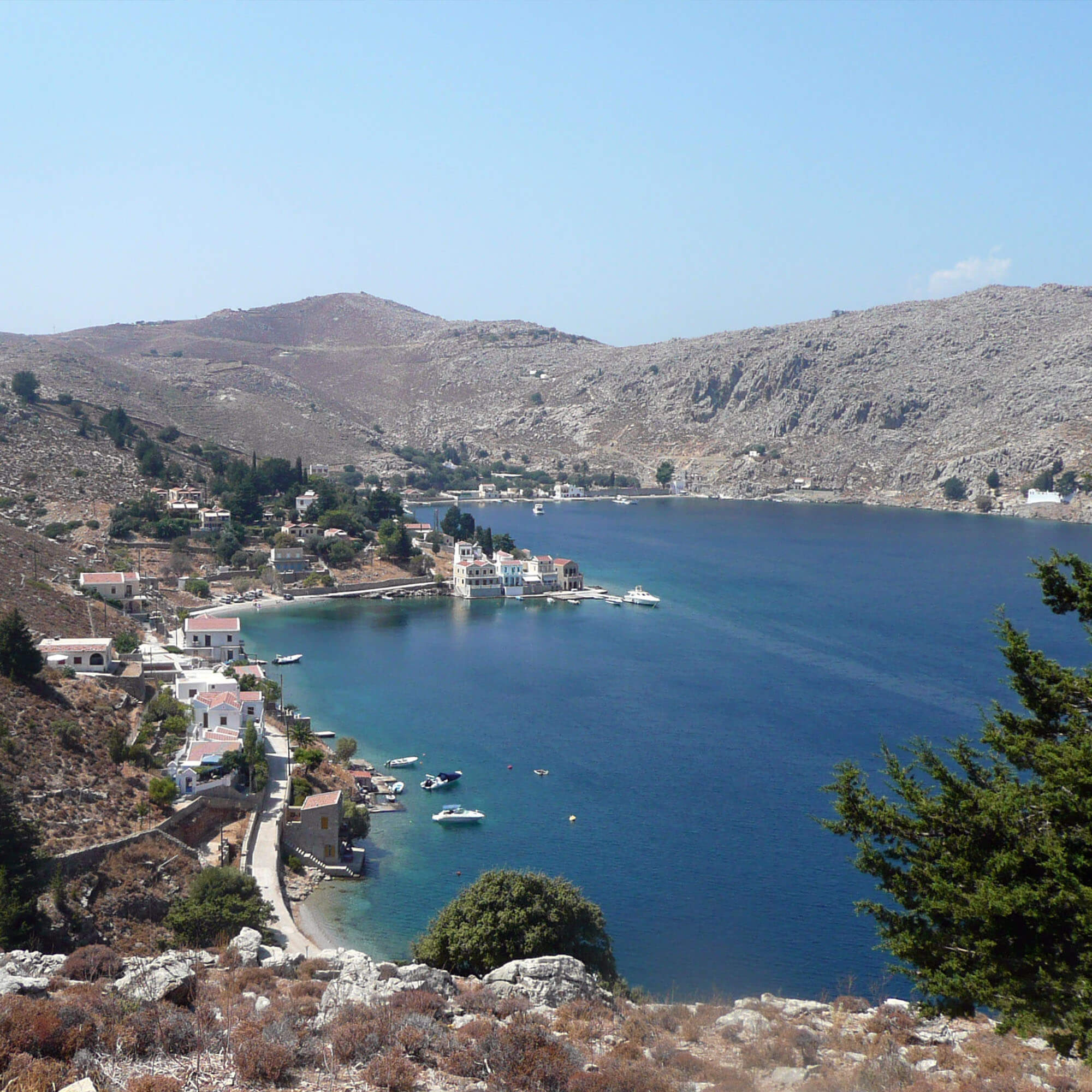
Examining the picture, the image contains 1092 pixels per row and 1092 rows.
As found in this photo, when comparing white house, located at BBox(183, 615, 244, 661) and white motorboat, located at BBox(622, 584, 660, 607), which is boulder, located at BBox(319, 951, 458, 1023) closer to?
white house, located at BBox(183, 615, 244, 661)

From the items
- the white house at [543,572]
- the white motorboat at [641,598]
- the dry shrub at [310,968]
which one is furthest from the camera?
the white house at [543,572]

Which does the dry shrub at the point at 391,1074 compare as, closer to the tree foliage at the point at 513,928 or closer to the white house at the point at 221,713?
the tree foliage at the point at 513,928

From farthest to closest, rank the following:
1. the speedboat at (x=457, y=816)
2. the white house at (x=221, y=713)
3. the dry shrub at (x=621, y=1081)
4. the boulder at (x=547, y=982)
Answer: the white house at (x=221, y=713), the speedboat at (x=457, y=816), the boulder at (x=547, y=982), the dry shrub at (x=621, y=1081)

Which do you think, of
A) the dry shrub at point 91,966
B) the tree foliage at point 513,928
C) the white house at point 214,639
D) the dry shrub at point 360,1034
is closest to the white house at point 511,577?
the white house at point 214,639

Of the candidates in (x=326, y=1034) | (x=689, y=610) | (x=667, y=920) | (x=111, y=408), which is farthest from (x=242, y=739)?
(x=111, y=408)

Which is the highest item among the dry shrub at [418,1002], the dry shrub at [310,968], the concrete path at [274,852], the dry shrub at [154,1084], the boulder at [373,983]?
the dry shrub at [154,1084]

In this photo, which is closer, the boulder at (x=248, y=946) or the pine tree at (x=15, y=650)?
the boulder at (x=248, y=946)

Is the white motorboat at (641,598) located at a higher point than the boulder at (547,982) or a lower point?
lower
